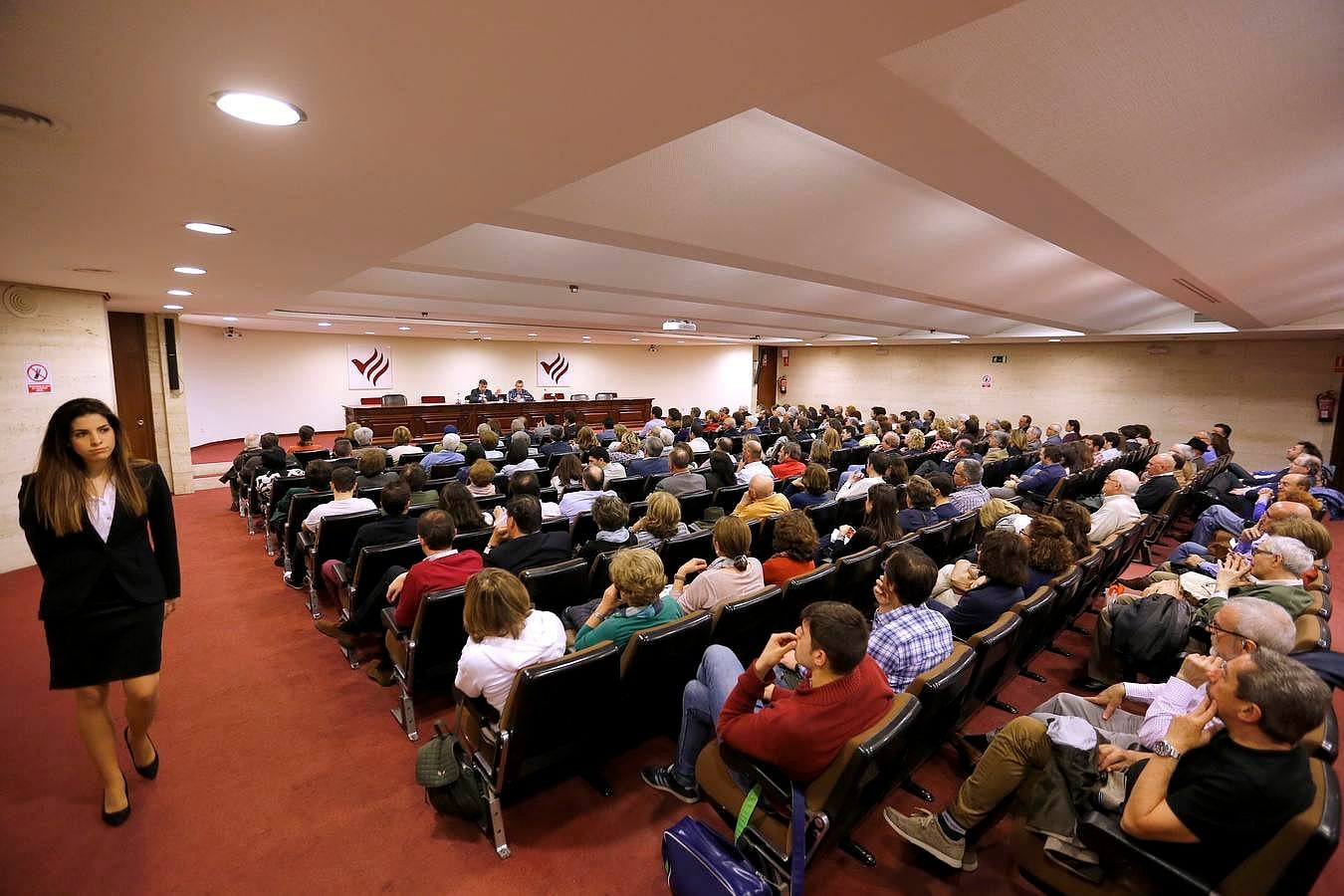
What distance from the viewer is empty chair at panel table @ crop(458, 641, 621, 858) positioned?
203 cm

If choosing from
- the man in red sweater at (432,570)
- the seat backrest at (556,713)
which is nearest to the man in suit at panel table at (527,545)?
the man in red sweater at (432,570)

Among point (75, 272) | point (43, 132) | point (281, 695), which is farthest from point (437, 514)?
point (75, 272)

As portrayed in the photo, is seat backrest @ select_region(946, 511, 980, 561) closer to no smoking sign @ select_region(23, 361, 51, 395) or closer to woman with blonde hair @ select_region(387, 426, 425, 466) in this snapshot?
woman with blonde hair @ select_region(387, 426, 425, 466)

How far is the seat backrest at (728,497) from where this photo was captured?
5652mm

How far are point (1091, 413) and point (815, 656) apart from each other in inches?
618

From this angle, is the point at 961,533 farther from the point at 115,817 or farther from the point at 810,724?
the point at 115,817

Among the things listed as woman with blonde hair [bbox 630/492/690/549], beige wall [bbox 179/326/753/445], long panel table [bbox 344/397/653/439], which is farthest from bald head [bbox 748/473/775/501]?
beige wall [bbox 179/326/753/445]

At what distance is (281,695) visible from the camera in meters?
3.32

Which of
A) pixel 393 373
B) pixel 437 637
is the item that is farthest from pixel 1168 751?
pixel 393 373

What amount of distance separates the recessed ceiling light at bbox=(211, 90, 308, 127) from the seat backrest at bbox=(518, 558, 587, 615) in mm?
2276

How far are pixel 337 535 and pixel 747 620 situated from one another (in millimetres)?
3237

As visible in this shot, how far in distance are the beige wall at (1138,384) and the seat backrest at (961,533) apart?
11.7 meters

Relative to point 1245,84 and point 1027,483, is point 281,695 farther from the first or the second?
point 1027,483

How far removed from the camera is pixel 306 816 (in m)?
2.43
